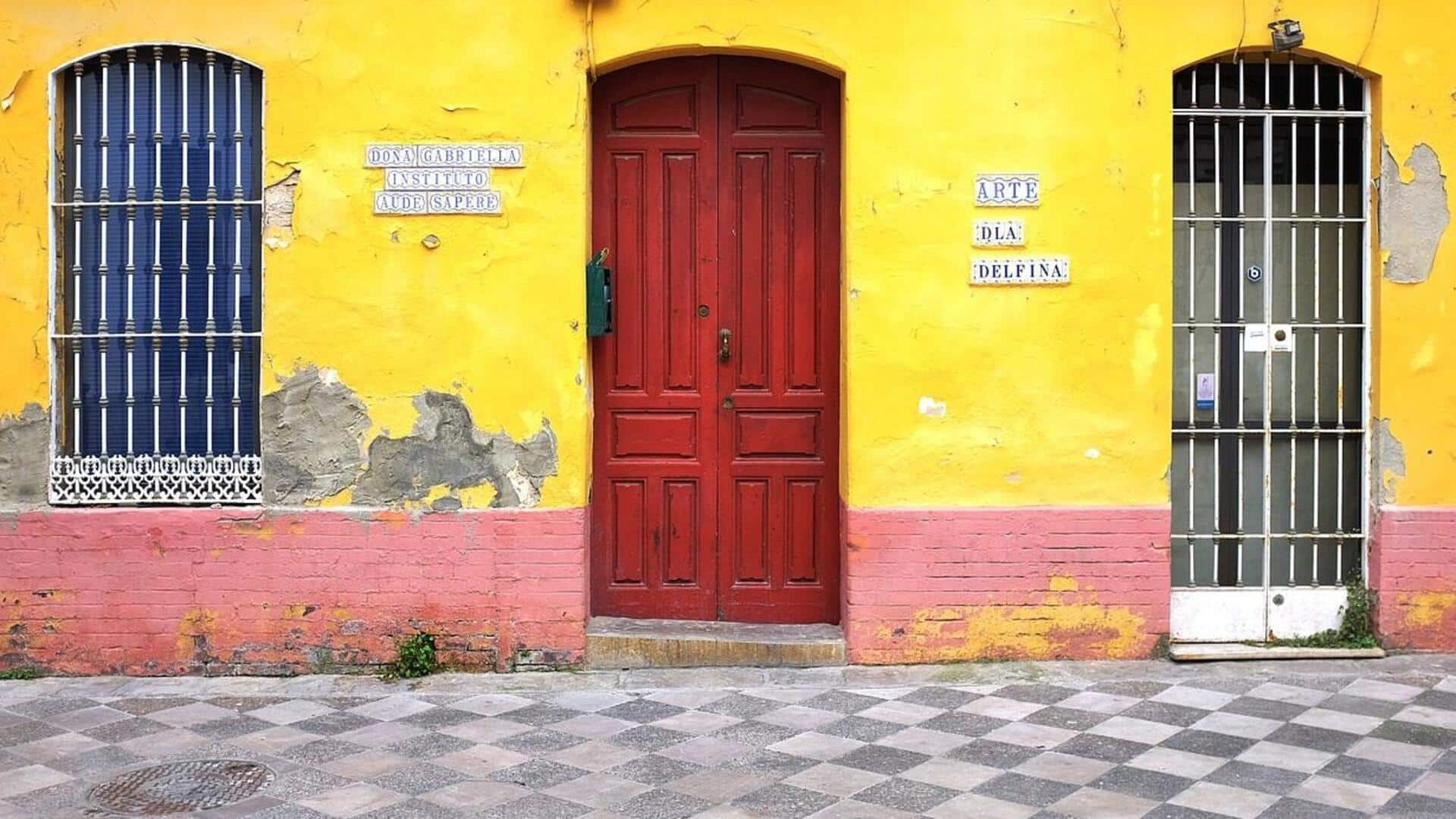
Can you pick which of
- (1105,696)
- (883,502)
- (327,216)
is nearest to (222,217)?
(327,216)

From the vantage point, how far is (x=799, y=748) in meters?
5.68

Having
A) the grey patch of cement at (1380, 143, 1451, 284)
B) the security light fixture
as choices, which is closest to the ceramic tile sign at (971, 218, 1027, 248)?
the security light fixture

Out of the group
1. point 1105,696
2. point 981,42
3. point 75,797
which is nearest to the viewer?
point 75,797

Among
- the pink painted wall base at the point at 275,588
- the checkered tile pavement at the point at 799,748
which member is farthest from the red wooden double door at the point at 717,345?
the checkered tile pavement at the point at 799,748

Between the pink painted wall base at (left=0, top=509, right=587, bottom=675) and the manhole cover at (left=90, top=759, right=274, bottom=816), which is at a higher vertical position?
the pink painted wall base at (left=0, top=509, right=587, bottom=675)

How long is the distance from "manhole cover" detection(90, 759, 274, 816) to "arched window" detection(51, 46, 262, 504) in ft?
5.61

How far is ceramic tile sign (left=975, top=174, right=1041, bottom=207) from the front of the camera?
6.85 metres

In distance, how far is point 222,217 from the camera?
6898 mm

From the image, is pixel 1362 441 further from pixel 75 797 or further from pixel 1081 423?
pixel 75 797

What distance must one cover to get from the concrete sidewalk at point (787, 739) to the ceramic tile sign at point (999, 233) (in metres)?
2.05

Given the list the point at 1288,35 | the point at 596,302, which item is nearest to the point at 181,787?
the point at 596,302

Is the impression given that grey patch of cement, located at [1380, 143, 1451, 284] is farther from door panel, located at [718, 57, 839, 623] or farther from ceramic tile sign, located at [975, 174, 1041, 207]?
door panel, located at [718, 57, 839, 623]

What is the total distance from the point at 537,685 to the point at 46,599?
7.91 feet

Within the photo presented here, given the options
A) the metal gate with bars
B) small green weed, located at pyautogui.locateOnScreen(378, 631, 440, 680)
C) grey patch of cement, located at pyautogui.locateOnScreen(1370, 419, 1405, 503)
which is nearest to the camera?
small green weed, located at pyautogui.locateOnScreen(378, 631, 440, 680)
